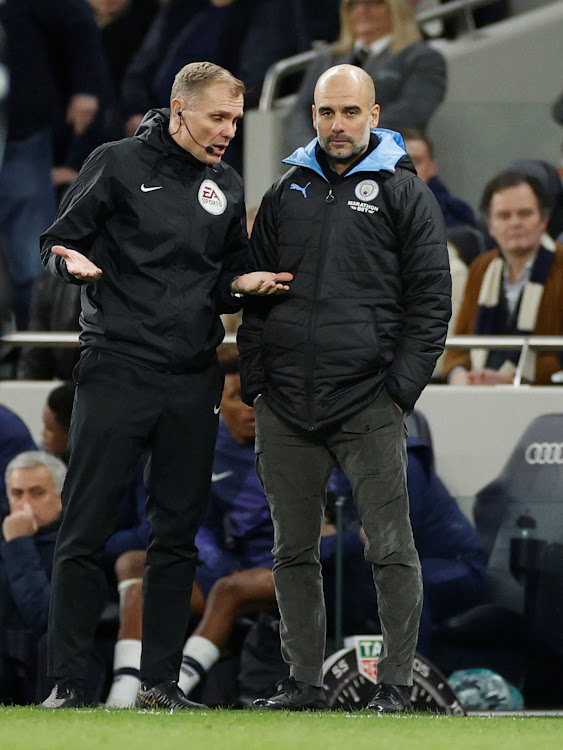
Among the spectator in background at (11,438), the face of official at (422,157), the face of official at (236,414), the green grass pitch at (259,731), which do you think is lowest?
the green grass pitch at (259,731)

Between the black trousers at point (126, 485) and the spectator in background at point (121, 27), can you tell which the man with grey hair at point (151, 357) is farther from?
the spectator in background at point (121, 27)

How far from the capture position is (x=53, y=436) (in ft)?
17.3

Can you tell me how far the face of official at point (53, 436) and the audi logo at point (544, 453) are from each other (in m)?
1.79

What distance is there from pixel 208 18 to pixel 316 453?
14.7ft

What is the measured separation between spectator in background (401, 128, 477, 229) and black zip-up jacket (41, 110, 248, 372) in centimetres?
314

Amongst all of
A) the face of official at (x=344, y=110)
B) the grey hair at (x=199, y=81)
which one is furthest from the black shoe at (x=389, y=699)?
the grey hair at (x=199, y=81)

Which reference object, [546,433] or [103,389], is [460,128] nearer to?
[546,433]

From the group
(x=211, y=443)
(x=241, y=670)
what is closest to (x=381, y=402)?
(x=211, y=443)

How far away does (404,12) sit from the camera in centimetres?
717

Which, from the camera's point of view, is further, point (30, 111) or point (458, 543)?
point (30, 111)

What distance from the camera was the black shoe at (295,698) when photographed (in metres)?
3.78

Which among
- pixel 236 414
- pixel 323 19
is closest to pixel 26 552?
pixel 236 414

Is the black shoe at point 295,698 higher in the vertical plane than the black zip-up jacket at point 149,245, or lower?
lower

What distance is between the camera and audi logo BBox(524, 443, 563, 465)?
199 inches
